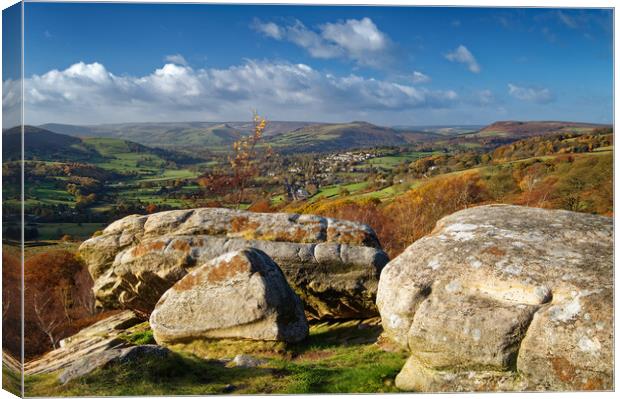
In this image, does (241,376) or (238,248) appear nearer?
(241,376)

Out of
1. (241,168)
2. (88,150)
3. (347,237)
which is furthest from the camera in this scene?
(241,168)

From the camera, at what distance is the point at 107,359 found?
8.54 metres

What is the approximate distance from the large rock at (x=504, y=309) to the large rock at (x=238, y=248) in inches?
177

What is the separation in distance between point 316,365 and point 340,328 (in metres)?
3.17

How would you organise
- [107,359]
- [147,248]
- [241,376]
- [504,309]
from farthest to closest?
[147,248]
[241,376]
[107,359]
[504,309]

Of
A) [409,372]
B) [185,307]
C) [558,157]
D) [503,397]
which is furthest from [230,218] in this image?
[558,157]

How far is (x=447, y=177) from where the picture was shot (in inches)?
1072

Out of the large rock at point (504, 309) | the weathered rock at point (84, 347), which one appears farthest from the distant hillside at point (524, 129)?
the weathered rock at point (84, 347)

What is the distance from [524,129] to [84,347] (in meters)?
16.8

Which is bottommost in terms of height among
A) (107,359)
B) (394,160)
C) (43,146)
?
(107,359)

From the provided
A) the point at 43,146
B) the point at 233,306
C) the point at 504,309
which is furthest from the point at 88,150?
the point at 504,309

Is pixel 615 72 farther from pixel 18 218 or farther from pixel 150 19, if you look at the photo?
pixel 18 218

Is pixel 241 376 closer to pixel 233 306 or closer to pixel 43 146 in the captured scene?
pixel 233 306

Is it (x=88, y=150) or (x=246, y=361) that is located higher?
(x=88, y=150)
